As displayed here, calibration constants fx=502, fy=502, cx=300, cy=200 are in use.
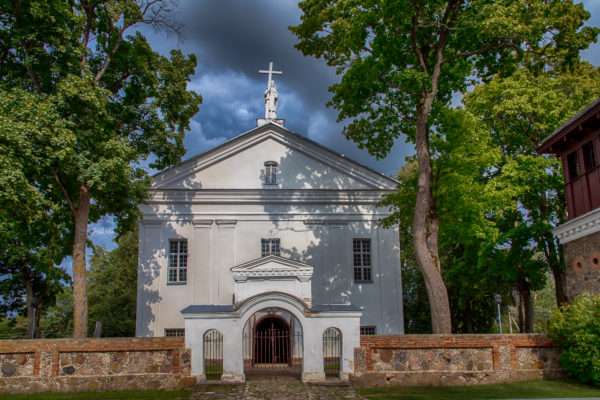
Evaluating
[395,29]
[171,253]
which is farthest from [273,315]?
[395,29]

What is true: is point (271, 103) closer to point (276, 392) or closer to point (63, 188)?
point (63, 188)

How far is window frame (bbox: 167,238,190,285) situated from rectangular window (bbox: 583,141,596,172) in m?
15.8

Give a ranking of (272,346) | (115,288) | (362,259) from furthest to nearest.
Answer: (115,288) < (362,259) < (272,346)

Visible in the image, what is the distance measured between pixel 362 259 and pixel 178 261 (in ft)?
27.5

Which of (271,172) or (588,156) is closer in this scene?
(588,156)

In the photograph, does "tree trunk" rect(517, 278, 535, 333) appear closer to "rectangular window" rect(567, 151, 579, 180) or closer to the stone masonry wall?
the stone masonry wall

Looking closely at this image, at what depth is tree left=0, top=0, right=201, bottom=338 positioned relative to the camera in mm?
15117

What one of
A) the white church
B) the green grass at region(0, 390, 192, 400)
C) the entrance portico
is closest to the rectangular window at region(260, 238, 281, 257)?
the white church

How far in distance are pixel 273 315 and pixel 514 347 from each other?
10456mm

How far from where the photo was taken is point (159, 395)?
40.2 feet

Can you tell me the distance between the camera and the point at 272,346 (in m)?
16.9

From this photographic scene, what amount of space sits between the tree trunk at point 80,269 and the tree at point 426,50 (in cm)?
934

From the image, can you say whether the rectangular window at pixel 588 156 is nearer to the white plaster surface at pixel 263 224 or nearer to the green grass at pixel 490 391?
the green grass at pixel 490 391

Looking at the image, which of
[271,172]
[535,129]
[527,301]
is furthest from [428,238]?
[527,301]
